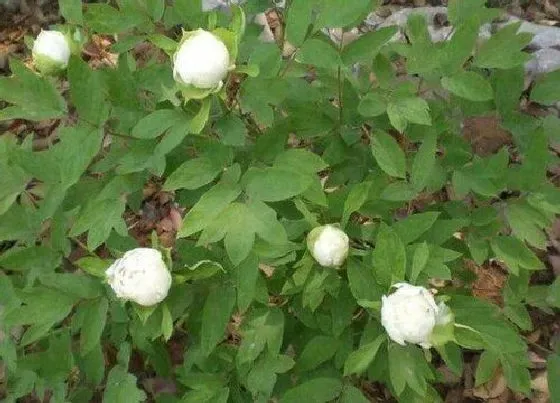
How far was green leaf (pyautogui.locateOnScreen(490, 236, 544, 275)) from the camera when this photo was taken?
117cm


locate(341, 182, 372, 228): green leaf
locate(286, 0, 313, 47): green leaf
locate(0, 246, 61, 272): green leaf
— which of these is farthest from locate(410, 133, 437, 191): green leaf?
locate(0, 246, 61, 272): green leaf

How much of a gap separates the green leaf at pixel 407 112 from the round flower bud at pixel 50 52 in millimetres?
476

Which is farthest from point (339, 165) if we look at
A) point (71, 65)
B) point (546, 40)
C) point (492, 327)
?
point (546, 40)

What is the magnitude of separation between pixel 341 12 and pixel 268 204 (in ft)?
1.01

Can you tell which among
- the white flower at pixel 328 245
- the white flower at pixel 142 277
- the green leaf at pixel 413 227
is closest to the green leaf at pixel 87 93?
the white flower at pixel 142 277

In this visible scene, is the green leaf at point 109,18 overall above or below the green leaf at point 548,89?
above

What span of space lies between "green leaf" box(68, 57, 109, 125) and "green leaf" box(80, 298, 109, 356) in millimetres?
273

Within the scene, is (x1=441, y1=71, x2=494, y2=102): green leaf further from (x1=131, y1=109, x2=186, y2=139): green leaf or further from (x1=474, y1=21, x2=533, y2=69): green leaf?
(x1=131, y1=109, x2=186, y2=139): green leaf

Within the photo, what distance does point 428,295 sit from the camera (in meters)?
0.86

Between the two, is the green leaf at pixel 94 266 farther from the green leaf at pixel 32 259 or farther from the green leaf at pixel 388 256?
the green leaf at pixel 388 256

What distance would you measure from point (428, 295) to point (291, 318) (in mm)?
486

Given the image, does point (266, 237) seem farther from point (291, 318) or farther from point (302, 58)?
point (291, 318)

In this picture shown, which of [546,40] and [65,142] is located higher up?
[65,142]

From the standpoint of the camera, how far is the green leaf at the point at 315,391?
1.14 metres
